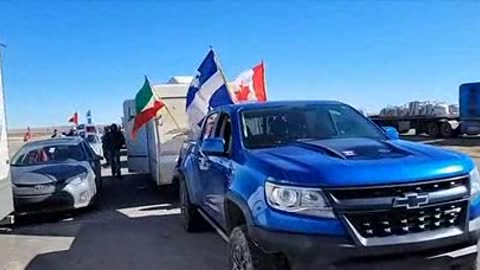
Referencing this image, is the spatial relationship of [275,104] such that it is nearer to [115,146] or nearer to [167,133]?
[167,133]

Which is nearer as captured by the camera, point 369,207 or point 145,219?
point 369,207

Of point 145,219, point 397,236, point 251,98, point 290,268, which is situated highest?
point 251,98

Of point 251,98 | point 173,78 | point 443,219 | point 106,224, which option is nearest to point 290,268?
point 443,219

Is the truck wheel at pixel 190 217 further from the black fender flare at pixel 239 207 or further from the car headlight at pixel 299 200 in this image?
the car headlight at pixel 299 200

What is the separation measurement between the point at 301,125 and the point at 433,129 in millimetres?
32800

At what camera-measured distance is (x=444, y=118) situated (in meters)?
35.2

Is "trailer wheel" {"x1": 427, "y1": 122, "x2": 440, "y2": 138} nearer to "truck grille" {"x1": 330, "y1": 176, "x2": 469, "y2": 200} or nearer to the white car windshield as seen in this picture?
the white car windshield

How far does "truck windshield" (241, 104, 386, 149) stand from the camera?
509 centimetres

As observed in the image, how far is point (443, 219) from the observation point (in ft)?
12.4

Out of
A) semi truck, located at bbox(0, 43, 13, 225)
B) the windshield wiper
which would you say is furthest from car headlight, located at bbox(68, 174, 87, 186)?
the windshield wiper

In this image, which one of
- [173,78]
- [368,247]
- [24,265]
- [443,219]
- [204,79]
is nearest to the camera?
[368,247]

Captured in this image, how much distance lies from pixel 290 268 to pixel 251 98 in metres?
8.16

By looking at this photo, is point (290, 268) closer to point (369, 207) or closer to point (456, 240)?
point (369, 207)

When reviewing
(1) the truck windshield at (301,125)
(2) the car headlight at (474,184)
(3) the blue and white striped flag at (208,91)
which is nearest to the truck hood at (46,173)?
(3) the blue and white striped flag at (208,91)
